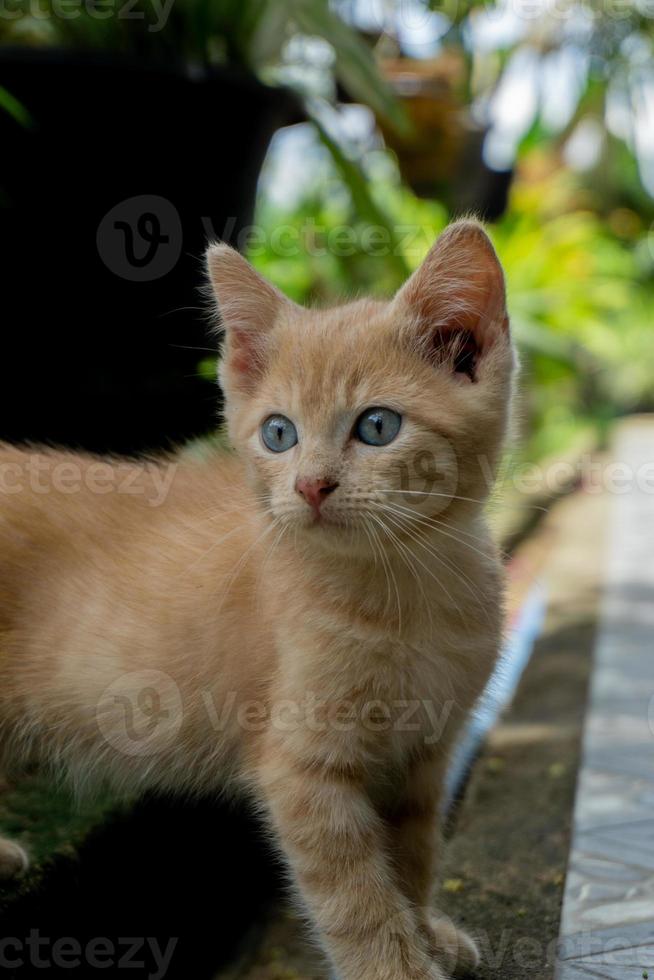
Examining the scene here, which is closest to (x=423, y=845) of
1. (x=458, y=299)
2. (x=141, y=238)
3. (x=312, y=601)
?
(x=312, y=601)

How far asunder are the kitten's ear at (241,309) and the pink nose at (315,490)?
0.26 meters

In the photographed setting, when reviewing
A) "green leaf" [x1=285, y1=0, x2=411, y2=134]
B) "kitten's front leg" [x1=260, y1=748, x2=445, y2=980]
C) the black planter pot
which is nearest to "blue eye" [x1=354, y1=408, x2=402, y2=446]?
"kitten's front leg" [x1=260, y1=748, x2=445, y2=980]

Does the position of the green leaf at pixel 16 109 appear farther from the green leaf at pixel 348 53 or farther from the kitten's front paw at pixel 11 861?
the kitten's front paw at pixel 11 861

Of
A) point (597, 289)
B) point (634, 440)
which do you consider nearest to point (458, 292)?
point (634, 440)

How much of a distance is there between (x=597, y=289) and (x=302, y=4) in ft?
18.4

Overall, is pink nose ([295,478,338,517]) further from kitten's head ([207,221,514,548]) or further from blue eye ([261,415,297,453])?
blue eye ([261,415,297,453])

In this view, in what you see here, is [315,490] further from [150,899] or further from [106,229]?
[106,229]

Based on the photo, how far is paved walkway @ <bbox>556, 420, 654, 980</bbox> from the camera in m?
1.23

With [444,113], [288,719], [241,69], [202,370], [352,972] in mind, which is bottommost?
[352,972]

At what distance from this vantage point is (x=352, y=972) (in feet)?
3.54

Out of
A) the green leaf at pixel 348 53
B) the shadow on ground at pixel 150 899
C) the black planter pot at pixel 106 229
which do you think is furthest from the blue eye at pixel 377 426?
the green leaf at pixel 348 53

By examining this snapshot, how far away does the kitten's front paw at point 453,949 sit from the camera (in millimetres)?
1196

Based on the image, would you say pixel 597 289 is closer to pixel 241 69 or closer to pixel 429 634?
pixel 241 69

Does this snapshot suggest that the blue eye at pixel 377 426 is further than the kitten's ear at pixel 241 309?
No
